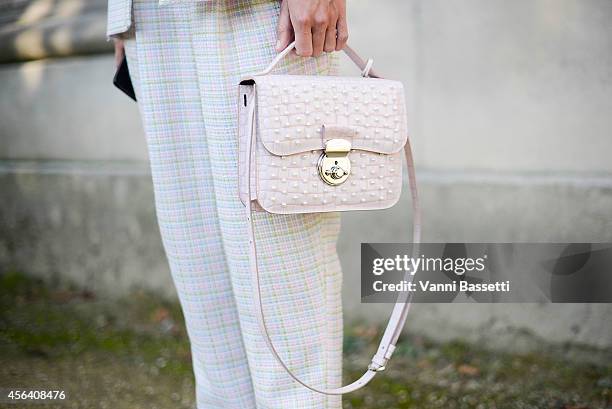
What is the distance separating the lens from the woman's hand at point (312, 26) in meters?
1.08

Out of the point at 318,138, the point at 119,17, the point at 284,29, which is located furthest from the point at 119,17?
the point at 318,138

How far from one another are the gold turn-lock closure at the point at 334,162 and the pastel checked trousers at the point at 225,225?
0.11 meters

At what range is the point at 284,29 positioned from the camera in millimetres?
1108

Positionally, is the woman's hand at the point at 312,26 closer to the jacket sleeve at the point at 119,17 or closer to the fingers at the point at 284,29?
the fingers at the point at 284,29

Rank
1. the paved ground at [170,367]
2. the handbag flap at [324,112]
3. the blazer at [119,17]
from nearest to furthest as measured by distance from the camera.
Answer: the handbag flap at [324,112], the blazer at [119,17], the paved ground at [170,367]

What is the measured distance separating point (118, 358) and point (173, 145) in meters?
1.45

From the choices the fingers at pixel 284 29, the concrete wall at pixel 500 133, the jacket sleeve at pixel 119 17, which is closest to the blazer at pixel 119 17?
the jacket sleeve at pixel 119 17

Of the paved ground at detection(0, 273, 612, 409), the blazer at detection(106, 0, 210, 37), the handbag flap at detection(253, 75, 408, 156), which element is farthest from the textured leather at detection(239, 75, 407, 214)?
the paved ground at detection(0, 273, 612, 409)

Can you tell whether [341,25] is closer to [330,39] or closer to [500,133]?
[330,39]

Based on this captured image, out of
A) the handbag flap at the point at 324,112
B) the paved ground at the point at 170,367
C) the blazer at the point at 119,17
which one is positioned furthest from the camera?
the paved ground at the point at 170,367

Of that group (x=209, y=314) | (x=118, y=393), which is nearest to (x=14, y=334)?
(x=118, y=393)

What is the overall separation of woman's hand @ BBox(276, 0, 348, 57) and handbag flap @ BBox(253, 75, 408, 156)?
0.05 m

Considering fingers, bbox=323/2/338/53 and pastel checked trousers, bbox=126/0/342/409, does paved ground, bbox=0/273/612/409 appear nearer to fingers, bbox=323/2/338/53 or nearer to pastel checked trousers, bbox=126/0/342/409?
pastel checked trousers, bbox=126/0/342/409

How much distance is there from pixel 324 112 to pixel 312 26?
0.46ft
